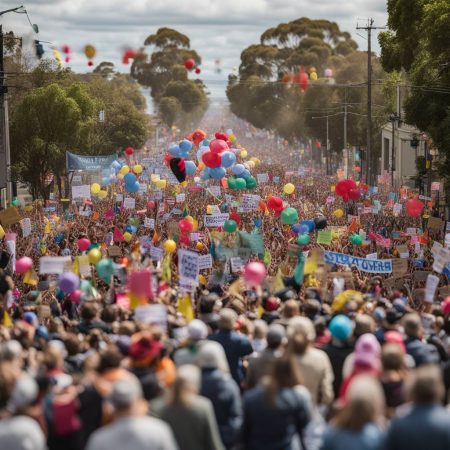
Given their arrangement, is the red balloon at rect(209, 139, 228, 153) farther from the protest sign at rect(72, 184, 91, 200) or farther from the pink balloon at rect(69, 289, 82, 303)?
the pink balloon at rect(69, 289, 82, 303)

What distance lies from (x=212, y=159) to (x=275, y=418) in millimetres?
22493

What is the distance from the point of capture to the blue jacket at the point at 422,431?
6.50 m

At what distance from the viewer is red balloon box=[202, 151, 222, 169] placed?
2983 centimetres

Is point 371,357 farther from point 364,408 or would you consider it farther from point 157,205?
point 157,205

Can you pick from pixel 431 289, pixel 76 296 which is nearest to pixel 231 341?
pixel 431 289

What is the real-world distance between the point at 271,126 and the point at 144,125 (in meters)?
45.4

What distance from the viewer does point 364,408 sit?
6441 mm

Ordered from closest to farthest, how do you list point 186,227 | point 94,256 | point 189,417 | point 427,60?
point 189,417
point 94,256
point 186,227
point 427,60

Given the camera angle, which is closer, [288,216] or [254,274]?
[254,274]

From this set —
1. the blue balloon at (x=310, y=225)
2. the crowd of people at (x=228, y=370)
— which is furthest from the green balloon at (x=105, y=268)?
the blue balloon at (x=310, y=225)

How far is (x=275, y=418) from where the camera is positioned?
7.50 metres

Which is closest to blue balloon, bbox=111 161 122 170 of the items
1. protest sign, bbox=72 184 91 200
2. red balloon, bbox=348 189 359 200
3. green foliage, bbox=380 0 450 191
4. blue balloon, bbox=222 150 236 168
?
green foliage, bbox=380 0 450 191

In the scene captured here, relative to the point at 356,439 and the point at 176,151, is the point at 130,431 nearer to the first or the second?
the point at 356,439

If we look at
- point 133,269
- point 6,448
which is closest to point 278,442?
point 6,448
